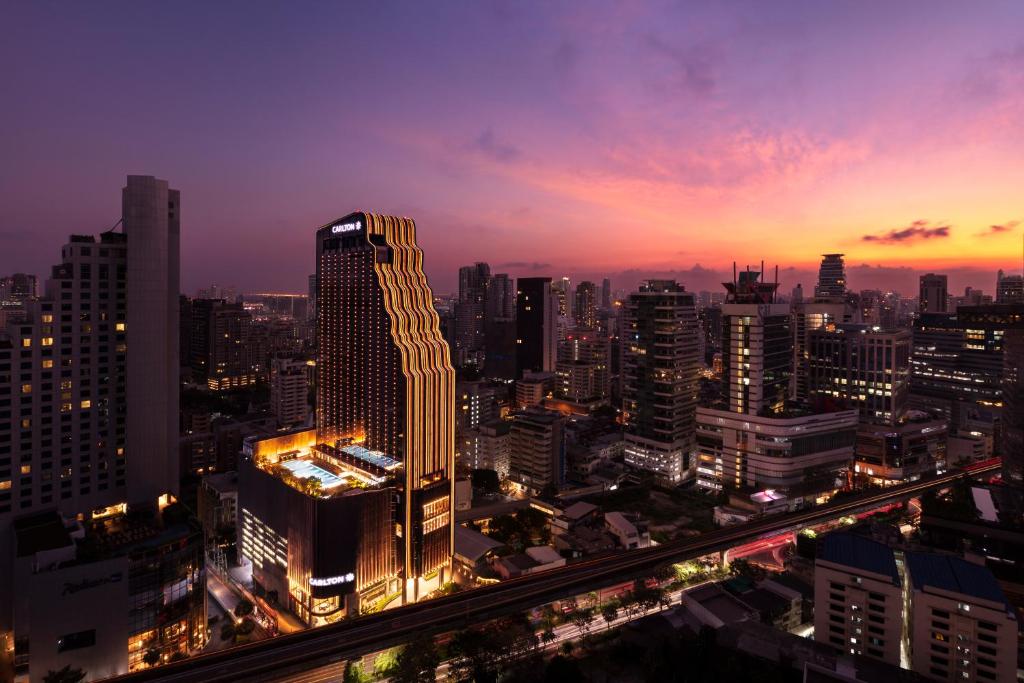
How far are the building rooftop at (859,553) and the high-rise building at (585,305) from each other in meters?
149

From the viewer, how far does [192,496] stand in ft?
185

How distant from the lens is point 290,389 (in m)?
77.6

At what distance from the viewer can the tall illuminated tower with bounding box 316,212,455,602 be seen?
1454 inches

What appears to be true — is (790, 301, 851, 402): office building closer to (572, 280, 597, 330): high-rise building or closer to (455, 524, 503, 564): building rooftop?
(455, 524, 503, 564): building rooftop

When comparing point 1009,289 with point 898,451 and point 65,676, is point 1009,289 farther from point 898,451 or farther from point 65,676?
point 65,676

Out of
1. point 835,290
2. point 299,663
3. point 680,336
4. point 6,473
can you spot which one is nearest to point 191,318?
point 6,473

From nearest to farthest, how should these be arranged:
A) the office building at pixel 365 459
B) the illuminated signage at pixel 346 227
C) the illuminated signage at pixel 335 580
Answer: the illuminated signage at pixel 335 580, the office building at pixel 365 459, the illuminated signage at pixel 346 227

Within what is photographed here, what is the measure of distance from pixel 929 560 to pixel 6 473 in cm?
5120

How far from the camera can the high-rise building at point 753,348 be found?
5562cm

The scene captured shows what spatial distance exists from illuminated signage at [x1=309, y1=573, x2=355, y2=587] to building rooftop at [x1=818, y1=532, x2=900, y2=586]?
2600cm

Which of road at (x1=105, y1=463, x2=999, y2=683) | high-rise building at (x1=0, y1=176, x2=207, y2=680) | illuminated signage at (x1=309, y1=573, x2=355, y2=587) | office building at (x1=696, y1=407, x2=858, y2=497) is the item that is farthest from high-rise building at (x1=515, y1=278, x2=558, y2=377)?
illuminated signage at (x1=309, y1=573, x2=355, y2=587)

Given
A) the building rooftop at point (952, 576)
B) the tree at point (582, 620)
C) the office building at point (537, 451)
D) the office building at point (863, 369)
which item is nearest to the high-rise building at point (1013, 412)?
the office building at point (863, 369)

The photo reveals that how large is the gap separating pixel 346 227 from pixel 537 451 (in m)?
30.2

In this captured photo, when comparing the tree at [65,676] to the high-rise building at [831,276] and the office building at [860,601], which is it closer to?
the office building at [860,601]
